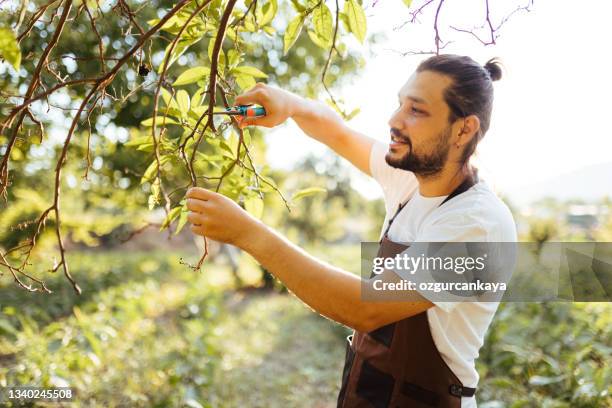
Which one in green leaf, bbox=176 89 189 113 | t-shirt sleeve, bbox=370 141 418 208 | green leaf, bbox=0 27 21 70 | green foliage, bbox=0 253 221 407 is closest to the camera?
green leaf, bbox=0 27 21 70

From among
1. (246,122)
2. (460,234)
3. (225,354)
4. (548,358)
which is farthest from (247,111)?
(225,354)

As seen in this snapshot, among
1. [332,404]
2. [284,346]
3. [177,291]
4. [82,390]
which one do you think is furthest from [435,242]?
[177,291]

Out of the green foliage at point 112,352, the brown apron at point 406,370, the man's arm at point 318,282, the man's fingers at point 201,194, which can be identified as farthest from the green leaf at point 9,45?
the green foliage at point 112,352

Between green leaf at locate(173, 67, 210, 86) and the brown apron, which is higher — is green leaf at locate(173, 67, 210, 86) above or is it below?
above

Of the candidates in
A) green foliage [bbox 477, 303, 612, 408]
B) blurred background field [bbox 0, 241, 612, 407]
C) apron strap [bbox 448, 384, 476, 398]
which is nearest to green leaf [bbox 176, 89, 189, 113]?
apron strap [bbox 448, 384, 476, 398]

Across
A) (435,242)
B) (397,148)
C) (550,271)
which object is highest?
(550,271)

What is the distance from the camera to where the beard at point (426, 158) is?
3.91ft

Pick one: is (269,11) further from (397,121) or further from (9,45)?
(9,45)

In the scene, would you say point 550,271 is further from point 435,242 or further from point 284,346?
point 435,242

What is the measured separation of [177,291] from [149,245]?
347 inches

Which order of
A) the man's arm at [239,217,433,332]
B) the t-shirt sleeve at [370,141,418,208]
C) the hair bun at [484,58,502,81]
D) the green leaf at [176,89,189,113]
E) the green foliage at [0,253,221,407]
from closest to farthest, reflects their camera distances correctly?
the man's arm at [239,217,433,332]
the green leaf at [176,89,189,113]
the hair bun at [484,58,502,81]
the t-shirt sleeve at [370,141,418,208]
the green foliage at [0,253,221,407]

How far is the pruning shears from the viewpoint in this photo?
1.15 m

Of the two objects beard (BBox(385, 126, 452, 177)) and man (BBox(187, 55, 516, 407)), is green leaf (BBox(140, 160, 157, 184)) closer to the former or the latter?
man (BBox(187, 55, 516, 407))

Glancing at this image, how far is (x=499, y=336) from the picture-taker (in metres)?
4.30
